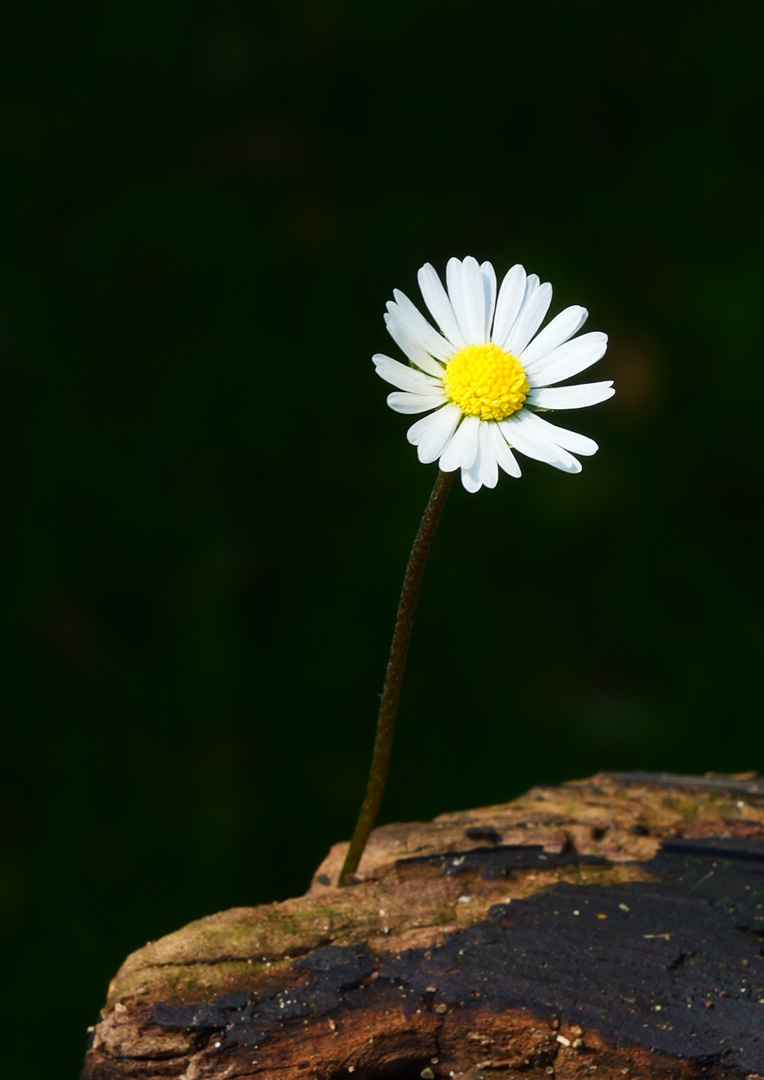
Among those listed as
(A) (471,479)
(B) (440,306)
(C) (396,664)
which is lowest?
(C) (396,664)

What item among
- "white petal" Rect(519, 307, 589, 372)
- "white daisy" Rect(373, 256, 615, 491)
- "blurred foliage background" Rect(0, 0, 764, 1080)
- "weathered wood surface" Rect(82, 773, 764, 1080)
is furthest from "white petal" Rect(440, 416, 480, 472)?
"blurred foliage background" Rect(0, 0, 764, 1080)

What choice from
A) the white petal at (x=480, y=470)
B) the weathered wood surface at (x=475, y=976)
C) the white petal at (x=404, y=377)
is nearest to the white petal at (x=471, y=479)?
the white petal at (x=480, y=470)

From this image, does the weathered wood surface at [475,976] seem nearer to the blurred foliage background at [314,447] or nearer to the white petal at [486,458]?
the white petal at [486,458]

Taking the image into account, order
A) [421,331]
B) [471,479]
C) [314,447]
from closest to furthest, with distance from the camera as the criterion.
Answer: [471,479]
[421,331]
[314,447]

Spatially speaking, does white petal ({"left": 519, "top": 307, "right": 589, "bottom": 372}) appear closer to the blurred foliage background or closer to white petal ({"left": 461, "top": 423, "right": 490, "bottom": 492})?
white petal ({"left": 461, "top": 423, "right": 490, "bottom": 492})

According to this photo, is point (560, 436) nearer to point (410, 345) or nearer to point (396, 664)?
point (410, 345)

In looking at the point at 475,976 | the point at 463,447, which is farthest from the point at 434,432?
the point at 475,976
